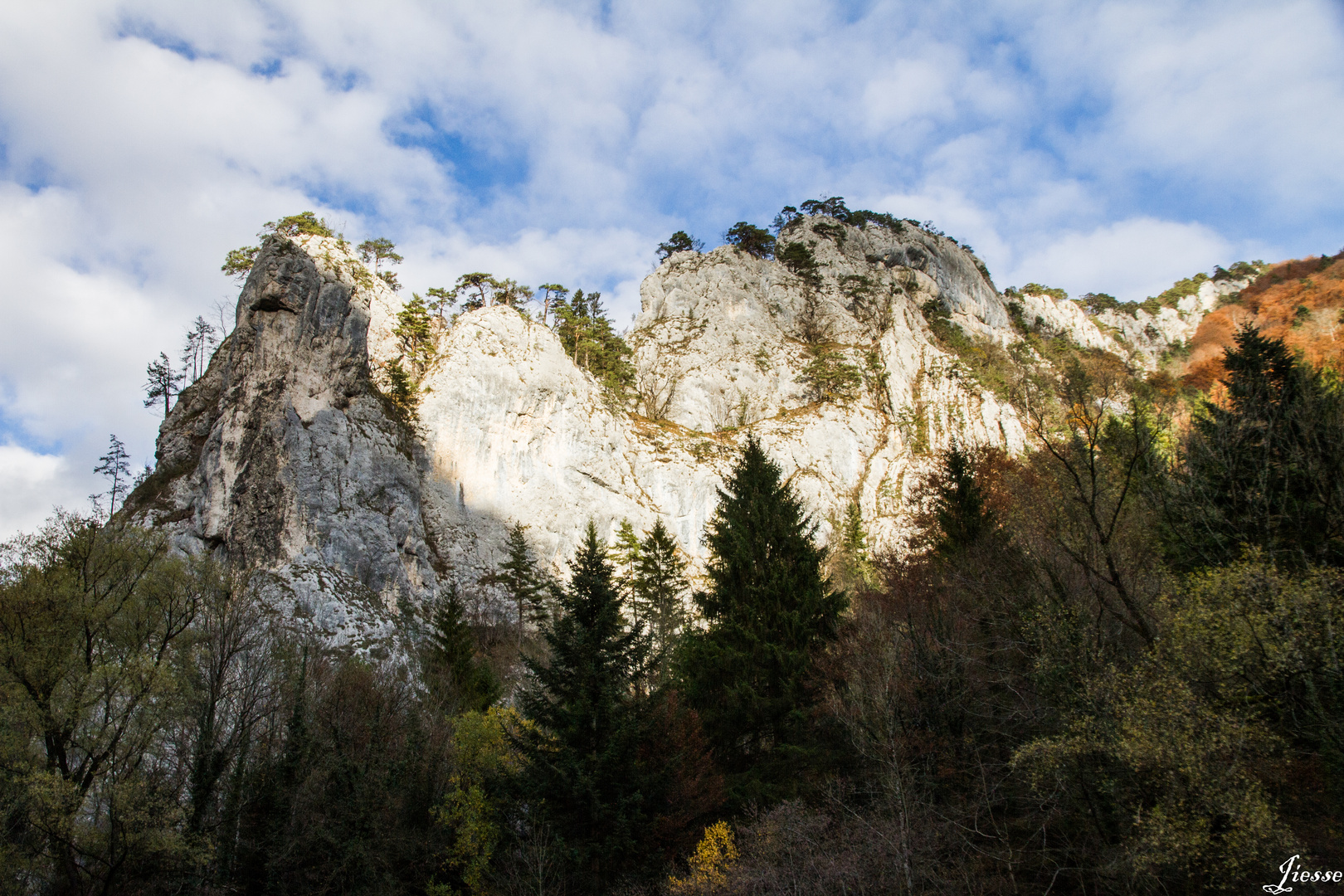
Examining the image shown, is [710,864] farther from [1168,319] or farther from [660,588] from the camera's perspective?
[1168,319]

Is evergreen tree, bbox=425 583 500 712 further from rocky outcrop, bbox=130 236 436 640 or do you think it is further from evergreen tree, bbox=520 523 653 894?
evergreen tree, bbox=520 523 653 894

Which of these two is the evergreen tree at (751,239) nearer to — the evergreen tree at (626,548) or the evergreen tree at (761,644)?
the evergreen tree at (626,548)

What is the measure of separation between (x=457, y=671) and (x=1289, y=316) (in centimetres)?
7208

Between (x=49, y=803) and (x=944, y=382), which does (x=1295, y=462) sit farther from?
(x=944, y=382)

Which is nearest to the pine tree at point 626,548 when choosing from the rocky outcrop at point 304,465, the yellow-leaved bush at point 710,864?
the rocky outcrop at point 304,465

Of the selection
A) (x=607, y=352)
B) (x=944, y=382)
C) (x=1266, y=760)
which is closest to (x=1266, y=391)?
(x=1266, y=760)

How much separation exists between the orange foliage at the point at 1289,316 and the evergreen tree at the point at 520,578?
38286 millimetres

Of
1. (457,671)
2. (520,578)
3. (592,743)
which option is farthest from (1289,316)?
(457,671)

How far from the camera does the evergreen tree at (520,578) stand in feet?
126

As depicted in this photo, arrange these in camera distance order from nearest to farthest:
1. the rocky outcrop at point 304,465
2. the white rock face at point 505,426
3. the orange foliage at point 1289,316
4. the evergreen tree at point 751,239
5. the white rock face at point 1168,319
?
the rocky outcrop at point 304,465, the white rock face at point 505,426, the orange foliage at point 1289,316, the evergreen tree at point 751,239, the white rock face at point 1168,319

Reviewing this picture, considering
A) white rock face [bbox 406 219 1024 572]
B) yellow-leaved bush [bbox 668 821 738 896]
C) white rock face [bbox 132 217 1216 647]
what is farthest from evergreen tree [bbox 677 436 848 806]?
white rock face [bbox 406 219 1024 572]

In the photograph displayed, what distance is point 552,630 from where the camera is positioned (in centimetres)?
1775

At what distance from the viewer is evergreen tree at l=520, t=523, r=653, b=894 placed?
15.1 meters

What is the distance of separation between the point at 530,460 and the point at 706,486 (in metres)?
13.8
